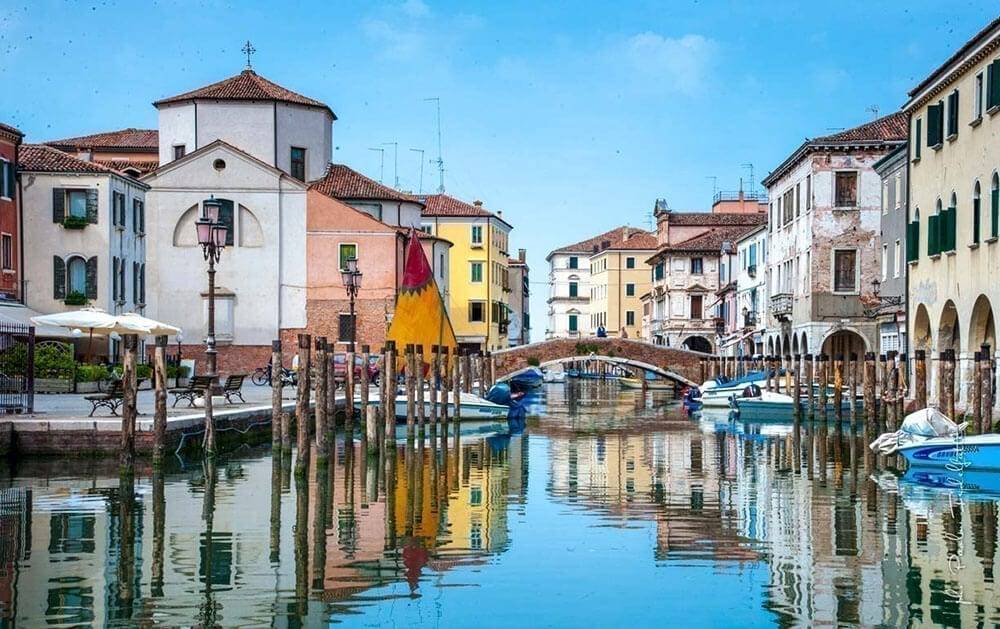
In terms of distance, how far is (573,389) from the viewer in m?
79.4

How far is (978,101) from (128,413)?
18898mm

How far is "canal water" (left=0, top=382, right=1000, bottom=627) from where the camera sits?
11570 mm

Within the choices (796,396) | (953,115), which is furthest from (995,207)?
(796,396)

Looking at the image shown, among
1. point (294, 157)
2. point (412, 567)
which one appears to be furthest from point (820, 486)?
point (294, 157)

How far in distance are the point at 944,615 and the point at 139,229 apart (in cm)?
4197

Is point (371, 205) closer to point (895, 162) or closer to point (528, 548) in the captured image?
point (895, 162)

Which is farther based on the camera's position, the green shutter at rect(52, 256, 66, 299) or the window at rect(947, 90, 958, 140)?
the green shutter at rect(52, 256, 66, 299)

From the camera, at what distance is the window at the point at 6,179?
138 feet

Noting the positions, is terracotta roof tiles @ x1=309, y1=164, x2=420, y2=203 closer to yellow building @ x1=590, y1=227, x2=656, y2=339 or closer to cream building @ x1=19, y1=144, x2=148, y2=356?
cream building @ x1=19, y1=144, x2=148, y2=356

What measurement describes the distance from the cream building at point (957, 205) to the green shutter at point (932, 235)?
0.02 meters

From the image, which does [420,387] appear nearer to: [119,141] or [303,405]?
[303,405]

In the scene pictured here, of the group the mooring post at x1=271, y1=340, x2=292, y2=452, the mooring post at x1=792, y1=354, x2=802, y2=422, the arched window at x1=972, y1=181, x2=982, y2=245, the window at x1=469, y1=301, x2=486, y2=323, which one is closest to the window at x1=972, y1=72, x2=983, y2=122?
the arched window at x1=972, y1=181, x2=982, y2=245

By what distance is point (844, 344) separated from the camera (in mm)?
50750

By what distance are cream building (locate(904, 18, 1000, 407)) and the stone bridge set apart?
75.2 feet
